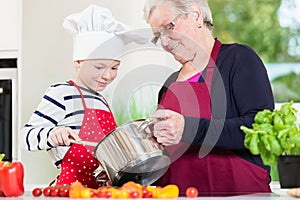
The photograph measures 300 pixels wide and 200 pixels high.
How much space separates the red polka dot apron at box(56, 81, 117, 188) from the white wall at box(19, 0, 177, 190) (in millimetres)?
678

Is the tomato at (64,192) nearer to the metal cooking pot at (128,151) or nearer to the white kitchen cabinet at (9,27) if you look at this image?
the metal cooking pot at (128,151)

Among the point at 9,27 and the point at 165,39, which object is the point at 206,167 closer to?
the point at 165,39

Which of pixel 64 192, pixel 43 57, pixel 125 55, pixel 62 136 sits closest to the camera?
pixel 64 192

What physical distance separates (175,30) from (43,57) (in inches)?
42.8

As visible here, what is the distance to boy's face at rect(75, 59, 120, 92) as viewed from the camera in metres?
2.01

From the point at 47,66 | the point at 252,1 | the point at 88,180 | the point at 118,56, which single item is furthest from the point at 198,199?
the point at 252,1

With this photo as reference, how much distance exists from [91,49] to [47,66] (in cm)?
77

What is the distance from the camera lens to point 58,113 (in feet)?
6.54

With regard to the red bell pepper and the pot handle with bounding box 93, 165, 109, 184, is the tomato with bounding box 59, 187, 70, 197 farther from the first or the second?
the pot handle with bounding box 93, 165, 109, 184

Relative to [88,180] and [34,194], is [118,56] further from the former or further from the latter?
[34,194]

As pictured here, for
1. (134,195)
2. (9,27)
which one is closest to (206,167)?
(134,195)

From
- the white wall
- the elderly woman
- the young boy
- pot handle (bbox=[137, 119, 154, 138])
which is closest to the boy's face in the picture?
the young boy

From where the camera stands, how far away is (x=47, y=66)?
2789 millimetres

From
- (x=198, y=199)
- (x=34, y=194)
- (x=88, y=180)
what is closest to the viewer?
(x=198, y=199)
